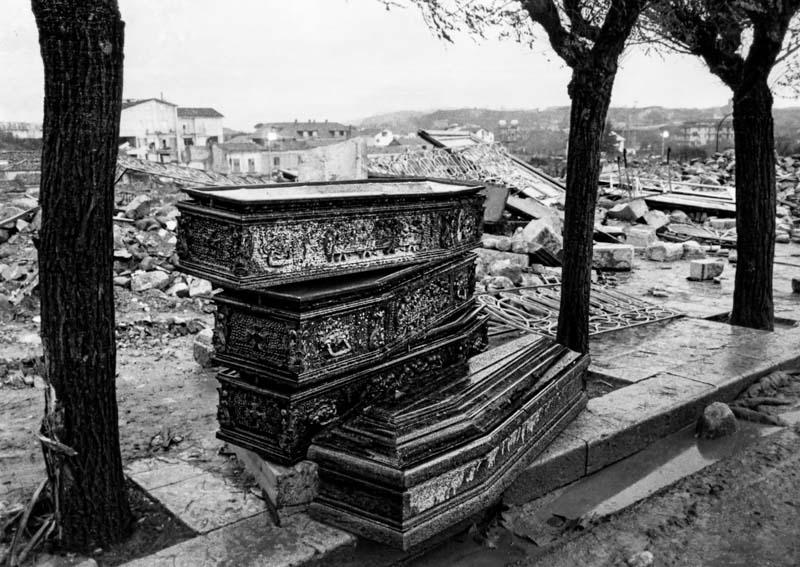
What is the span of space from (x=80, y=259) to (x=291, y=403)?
45.9 inches

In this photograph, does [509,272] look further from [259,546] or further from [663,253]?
[259,546]

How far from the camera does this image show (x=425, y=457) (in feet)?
11.5

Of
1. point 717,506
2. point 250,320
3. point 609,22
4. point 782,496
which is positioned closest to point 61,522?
point 250,320

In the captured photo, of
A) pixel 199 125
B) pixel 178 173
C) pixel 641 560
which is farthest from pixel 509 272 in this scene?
pixel 199 125

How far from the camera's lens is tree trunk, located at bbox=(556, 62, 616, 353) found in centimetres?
544

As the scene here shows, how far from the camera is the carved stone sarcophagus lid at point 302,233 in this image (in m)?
3.34

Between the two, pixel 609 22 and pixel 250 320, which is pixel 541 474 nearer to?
pixel 250 320

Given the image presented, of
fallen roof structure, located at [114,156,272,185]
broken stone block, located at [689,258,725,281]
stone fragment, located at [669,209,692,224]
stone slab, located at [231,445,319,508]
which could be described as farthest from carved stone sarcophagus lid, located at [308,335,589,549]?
fallen roof structure, located at [114,156,272,185]

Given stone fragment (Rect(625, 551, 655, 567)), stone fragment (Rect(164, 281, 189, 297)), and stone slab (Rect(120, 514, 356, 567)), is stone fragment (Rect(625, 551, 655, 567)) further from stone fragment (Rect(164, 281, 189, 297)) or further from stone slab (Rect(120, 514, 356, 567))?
stone fragment (Rect(164, 281, 189, 297))

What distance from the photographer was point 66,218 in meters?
2.94

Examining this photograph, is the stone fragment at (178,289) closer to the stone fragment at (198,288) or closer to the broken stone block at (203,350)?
the stone fragment at (198,288)

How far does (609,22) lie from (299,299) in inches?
133

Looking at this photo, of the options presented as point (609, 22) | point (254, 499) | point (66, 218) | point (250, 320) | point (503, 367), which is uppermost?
point (609, 22)

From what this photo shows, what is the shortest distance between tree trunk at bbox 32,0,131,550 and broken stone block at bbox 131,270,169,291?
21.5 feet
